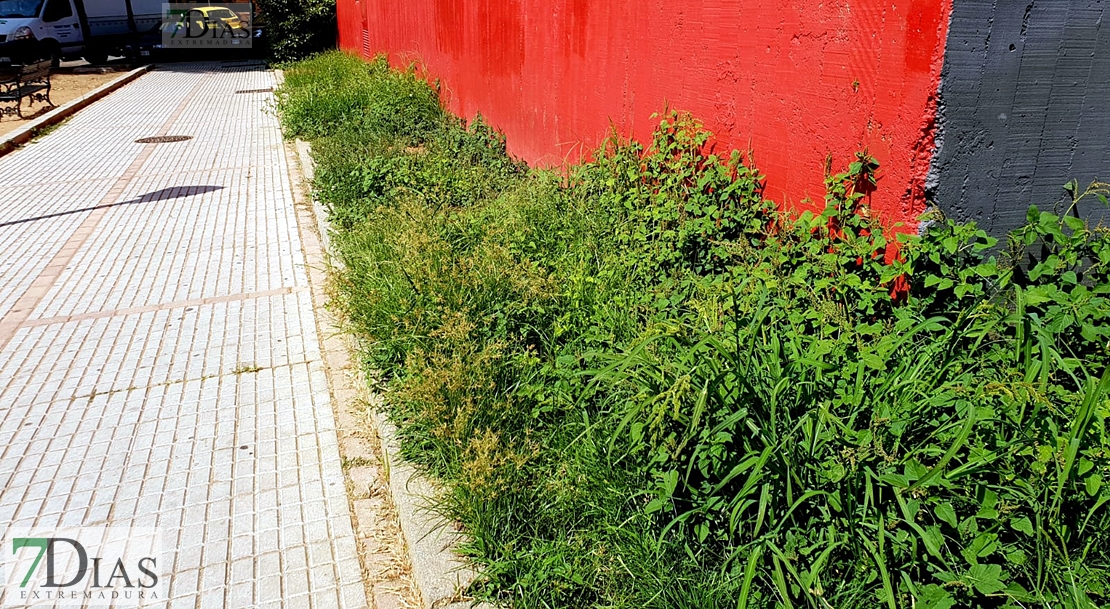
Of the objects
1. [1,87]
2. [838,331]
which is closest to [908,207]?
[838,331]

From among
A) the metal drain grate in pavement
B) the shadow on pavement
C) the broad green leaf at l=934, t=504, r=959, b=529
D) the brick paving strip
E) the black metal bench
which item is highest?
the black metal bench

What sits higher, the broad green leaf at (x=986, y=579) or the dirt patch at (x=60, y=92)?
the dirt patch at (x=60, y=92)

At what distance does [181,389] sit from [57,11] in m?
24.7

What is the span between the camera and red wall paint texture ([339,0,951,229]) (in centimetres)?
307

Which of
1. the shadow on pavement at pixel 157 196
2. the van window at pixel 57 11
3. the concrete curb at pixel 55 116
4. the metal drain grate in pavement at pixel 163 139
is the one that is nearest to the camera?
the shadow on pavement at pixel 157 196

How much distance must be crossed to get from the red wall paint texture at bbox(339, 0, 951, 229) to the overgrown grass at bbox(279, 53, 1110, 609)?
0.19 meters

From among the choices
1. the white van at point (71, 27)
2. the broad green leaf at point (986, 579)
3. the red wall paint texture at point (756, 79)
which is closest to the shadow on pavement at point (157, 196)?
the red wall paint texture at point (756, 79)

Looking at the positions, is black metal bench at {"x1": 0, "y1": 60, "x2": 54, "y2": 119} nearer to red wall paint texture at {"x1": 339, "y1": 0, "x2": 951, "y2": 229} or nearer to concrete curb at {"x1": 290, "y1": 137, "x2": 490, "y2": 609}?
red wall paint texture at {"x1": 339, "y1": 0, "x2": 951, "y2": 229}

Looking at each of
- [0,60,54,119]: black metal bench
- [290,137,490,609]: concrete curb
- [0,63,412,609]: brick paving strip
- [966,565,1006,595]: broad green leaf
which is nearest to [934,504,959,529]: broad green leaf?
[966,565,1006,595]: broad green leaf

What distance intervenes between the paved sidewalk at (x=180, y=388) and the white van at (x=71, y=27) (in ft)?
52.0

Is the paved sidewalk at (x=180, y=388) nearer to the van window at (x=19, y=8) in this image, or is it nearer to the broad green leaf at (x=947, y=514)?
the broad green leaf at (x=947, y=514)

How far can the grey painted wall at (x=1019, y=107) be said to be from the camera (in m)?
2.92

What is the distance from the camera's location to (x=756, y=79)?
3.98 metres

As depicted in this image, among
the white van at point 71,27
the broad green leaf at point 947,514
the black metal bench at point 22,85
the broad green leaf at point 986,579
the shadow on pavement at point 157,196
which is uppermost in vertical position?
the white van at point 71,27
